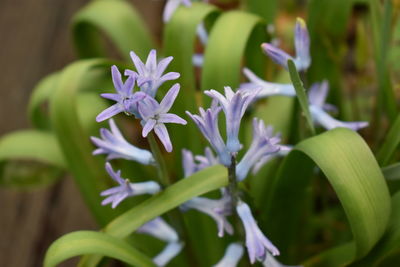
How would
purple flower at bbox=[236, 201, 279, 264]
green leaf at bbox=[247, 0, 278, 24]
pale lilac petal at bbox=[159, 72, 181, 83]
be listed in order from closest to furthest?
pale lilac petal at bbox=[159, 72, 181, 83], purple flower at bbox=[236, 201, 279, 264], green leaf at bbox=[247, 0, 278, 24]

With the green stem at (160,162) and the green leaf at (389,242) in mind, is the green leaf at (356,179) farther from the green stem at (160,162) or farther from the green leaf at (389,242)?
the green stem at (160,162)

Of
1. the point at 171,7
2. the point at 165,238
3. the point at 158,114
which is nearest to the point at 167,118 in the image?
the point at 158,114

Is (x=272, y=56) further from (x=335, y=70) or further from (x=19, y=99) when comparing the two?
(x=19, y=99)

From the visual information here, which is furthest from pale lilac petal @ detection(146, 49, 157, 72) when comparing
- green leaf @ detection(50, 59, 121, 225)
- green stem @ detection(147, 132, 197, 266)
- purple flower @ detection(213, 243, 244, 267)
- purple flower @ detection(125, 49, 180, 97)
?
green leaf @ detection(50, 59, 121, 225)

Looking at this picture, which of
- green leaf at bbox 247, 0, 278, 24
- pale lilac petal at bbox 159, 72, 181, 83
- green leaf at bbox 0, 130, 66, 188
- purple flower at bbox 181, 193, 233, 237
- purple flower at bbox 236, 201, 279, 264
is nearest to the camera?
pale lilac petal at bbox 159, 72, 181, 83

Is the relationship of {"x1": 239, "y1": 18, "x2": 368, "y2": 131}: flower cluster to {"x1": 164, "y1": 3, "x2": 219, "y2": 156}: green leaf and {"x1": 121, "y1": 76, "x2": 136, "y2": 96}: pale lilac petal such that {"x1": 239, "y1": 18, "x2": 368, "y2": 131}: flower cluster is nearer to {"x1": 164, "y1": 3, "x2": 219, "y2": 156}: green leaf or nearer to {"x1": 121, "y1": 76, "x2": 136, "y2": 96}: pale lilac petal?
{"x1": 164, "y1": 3, "x2": 219, "y2": 156}: green leaf

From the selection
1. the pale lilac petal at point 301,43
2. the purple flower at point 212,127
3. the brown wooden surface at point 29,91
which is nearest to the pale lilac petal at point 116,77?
the purple flower at point 212,127
